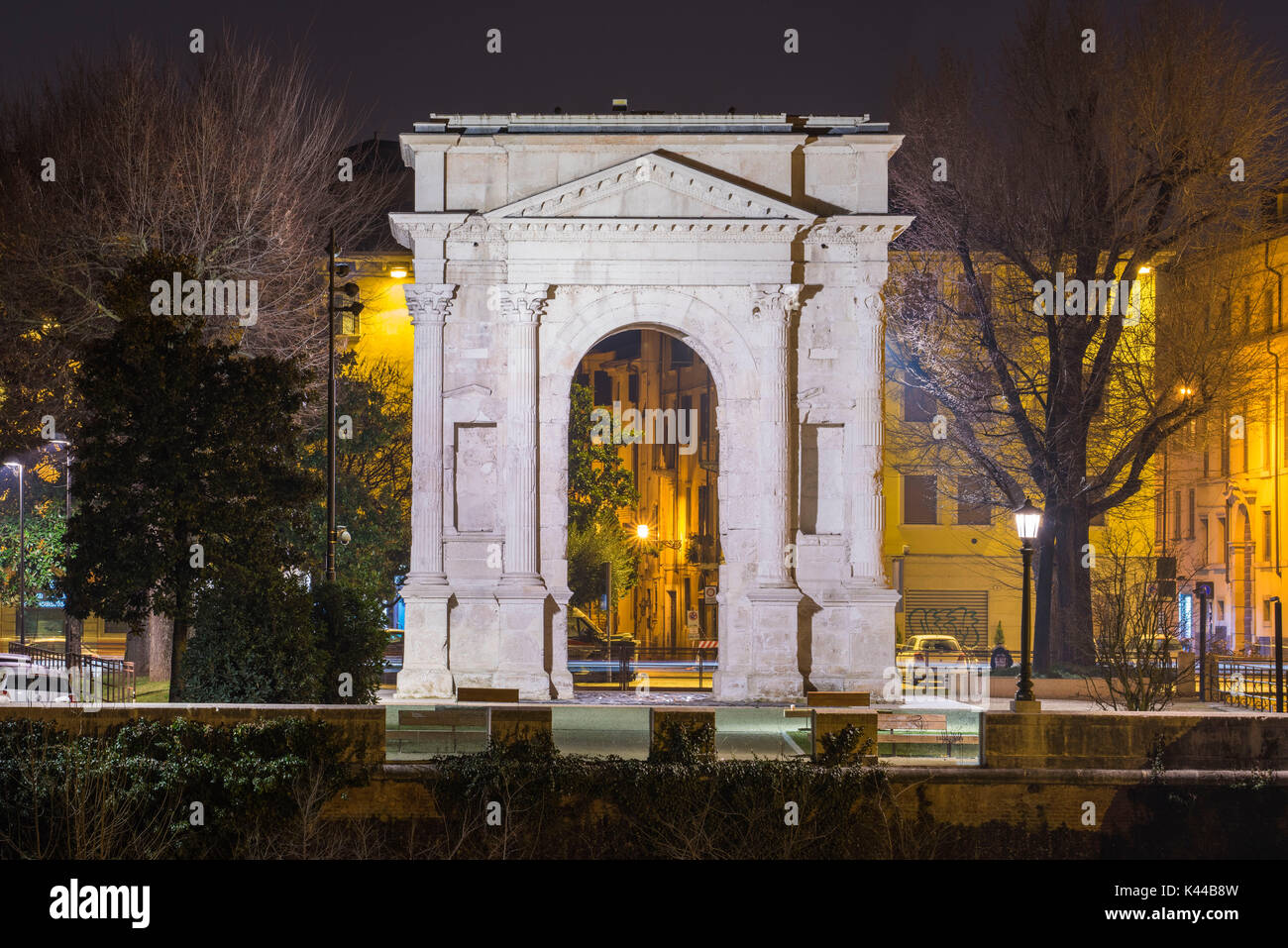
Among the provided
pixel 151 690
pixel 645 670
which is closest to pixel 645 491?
pixel 645 670

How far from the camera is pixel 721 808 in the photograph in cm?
2261

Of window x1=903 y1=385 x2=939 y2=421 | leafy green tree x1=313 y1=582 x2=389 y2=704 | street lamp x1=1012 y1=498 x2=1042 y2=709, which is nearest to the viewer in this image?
street lamp x1=1012 y1=498 x2=1042 y2=709

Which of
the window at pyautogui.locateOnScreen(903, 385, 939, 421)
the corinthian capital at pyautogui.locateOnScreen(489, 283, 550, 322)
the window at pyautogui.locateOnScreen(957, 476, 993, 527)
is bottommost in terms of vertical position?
the window at pyautogui.locateOnScreen(957, 476, 993, 527)

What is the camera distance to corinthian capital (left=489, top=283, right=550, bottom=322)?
37.2 meters

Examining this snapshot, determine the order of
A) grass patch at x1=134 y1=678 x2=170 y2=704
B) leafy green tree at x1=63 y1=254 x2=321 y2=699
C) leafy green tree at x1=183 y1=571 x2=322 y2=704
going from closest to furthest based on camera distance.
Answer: leafy green tree at x1=183 y1=571 x2=322 y2=704 → leafy green tree at x1=63 y1=254 x2=321 y2=699 → grass patch at x1=134 y1=678 x2=170 y2=704

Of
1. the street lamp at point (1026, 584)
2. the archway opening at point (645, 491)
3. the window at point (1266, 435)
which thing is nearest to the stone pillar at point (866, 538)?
Result: the street lamp at point (1026, 584)

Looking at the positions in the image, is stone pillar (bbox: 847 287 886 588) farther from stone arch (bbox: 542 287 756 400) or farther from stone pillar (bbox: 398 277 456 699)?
stone pillar (bbox: 398 277 456 699)

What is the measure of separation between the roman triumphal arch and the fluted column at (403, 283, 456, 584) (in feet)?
0.17

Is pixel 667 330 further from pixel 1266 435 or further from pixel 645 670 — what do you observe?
pixel 1266 435

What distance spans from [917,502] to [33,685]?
37614 millimetres

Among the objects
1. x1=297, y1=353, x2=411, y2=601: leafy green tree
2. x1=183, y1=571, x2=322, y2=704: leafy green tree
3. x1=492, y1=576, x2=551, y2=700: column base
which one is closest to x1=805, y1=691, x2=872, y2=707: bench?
x1=492, y1=576, x2=551, y2=700: column base

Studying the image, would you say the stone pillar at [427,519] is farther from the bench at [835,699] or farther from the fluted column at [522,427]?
the bench at [835,699]

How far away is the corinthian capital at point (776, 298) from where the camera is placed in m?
37.1

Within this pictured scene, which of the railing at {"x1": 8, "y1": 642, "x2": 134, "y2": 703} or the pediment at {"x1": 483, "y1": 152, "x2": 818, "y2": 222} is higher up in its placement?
the pediment at {"x1": 483, "y1": 152, "x2": 818, "y2": 222}
